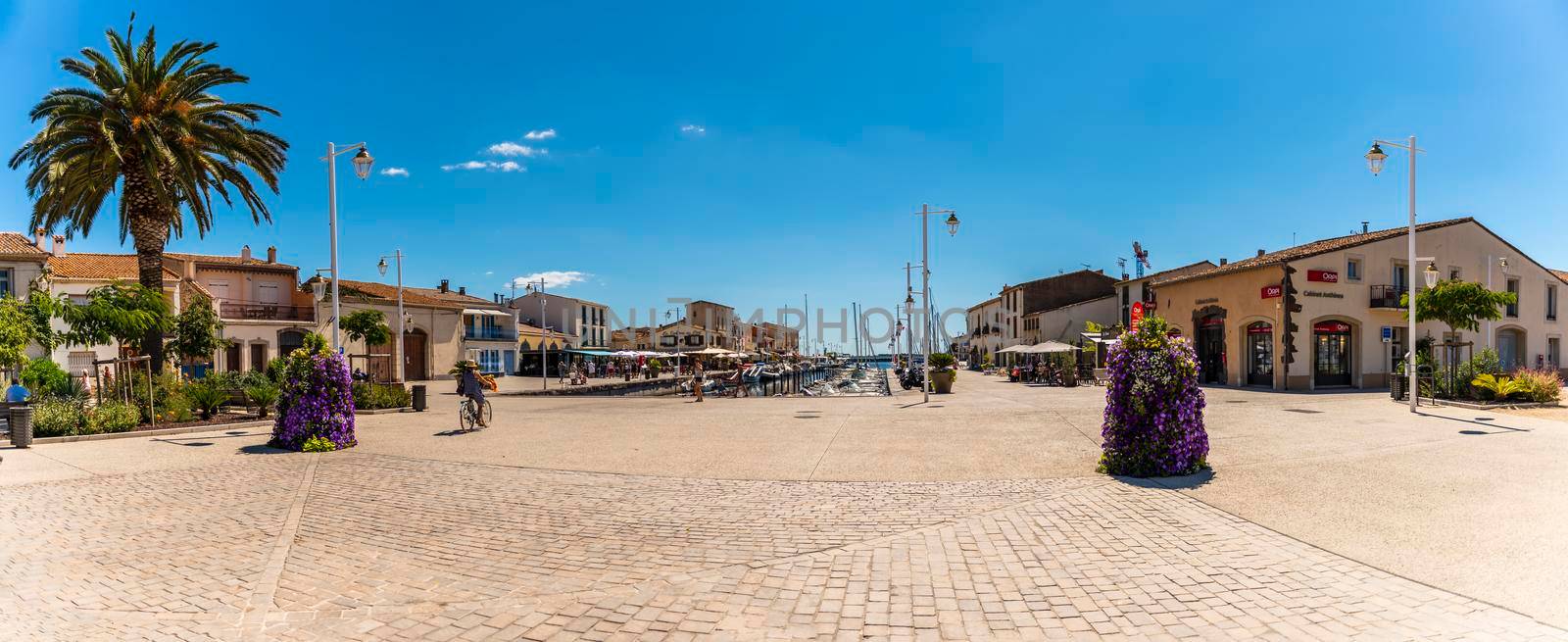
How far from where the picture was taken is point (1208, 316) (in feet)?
103

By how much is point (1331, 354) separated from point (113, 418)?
1504 inches

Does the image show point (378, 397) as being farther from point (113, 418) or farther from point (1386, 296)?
point (1386, 296)

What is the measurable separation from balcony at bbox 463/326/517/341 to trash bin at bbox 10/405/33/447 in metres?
39.4

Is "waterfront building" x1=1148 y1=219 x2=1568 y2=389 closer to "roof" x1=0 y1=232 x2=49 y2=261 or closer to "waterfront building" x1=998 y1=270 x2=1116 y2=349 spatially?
"waterfront building" x1=998 y1=270 x2=1116 y2=349

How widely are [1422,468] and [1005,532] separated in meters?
6.54

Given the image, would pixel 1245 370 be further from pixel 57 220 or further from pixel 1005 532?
pixel 57 220

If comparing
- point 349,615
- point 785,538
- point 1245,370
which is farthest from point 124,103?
point 1245,370

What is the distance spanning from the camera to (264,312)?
37969mm

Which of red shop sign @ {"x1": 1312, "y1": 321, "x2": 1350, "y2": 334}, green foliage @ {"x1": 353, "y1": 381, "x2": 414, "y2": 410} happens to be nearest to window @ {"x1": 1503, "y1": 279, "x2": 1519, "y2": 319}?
red shop sign @ {"x1": 1312, "y1": 321, "x2": 1350, "y2": 334}

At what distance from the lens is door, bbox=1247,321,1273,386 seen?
2827cm

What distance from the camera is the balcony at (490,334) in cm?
5162

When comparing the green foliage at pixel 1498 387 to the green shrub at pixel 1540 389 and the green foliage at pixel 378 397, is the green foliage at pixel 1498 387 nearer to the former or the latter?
the green shrub at pixel 1540 389

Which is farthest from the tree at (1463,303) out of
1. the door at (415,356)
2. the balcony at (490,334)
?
the balcony at (490,334)

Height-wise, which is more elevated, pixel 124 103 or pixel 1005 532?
pixel 124 103
